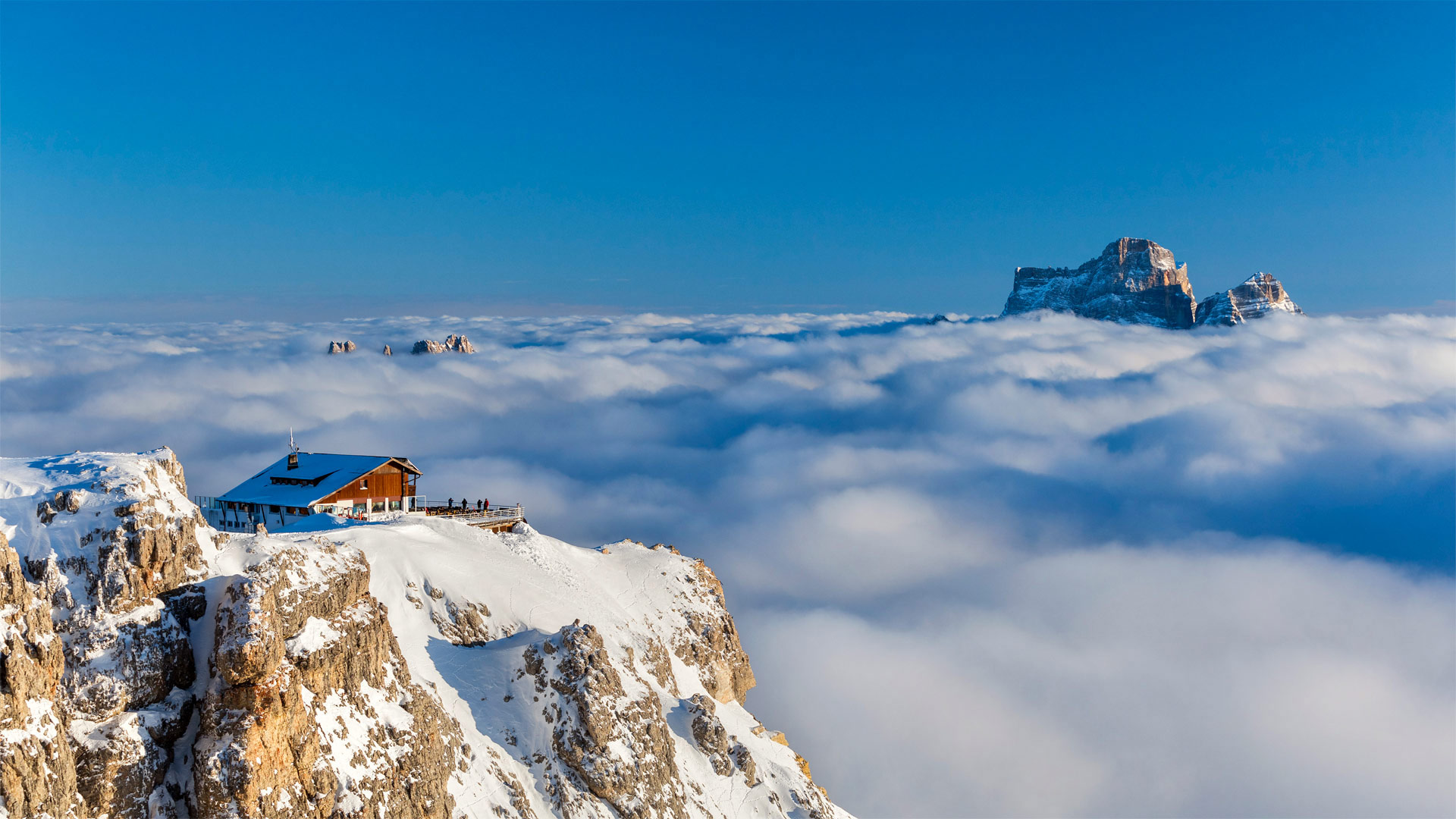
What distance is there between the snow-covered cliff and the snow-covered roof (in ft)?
23.6

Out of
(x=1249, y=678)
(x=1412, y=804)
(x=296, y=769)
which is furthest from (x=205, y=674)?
(x=1249, y=678)

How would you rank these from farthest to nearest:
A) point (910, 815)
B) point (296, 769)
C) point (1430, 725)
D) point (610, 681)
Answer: point (1430, 725) → point (910, 815) → point (610, 681) → point (296, 769)

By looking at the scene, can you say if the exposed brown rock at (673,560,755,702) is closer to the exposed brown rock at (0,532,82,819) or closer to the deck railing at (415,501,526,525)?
the deck railing at (415,501,526,525)

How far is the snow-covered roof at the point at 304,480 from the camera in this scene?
214ft

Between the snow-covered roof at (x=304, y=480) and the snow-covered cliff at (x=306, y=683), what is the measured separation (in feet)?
23.6

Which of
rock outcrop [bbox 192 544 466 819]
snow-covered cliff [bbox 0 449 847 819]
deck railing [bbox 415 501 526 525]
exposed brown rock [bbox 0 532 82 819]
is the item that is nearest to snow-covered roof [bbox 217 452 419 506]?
deck railing [bbox 415 501 526 525]

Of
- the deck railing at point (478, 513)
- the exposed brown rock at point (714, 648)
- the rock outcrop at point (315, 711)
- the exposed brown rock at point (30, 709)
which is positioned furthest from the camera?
the deck railing at point (478, 513)

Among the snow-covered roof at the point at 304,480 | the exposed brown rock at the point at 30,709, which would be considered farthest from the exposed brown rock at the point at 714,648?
the exposed brown rock at the point at 30,709

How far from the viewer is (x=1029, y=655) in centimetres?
18650

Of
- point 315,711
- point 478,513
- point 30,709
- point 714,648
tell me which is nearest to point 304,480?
A: point 478,513

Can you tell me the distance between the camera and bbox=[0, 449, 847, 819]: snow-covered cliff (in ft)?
90.5

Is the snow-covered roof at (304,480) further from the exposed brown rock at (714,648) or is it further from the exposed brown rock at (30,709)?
the exposed brown rock at (30,709)

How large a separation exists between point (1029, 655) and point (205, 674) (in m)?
183

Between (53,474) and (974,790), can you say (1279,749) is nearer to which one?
(974,790)
